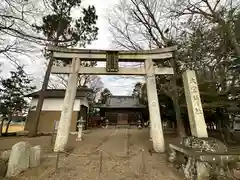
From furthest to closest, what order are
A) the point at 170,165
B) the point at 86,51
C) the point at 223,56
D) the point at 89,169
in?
the point at 223,56 < the point at 86,51 < the point at 170,165 < the point at 89,169

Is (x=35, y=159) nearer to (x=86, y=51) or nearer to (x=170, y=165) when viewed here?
(x=170, y=165)

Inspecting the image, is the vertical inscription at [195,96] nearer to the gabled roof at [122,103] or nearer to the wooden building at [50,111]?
the wooden building at [50,111]

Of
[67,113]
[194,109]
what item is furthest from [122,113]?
[194,109]

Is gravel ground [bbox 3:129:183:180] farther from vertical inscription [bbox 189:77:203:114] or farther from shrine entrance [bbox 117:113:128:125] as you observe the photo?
shrine entrance [bbox 117:113:128:125]

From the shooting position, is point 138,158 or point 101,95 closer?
→ point 138,158

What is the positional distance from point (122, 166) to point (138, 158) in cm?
113

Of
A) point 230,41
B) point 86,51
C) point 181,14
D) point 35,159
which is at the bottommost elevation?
point 35,159

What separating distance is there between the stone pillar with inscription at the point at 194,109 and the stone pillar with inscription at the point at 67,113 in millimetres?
5198

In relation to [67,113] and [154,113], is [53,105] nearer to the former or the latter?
[67,113]

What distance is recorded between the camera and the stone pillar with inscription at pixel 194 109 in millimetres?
5594

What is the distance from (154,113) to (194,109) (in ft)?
8.17

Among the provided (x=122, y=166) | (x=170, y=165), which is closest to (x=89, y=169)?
(x=122, y=166)

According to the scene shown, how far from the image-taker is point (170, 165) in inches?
247

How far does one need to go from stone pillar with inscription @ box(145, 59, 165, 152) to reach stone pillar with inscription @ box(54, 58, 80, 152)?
3.69 metres
